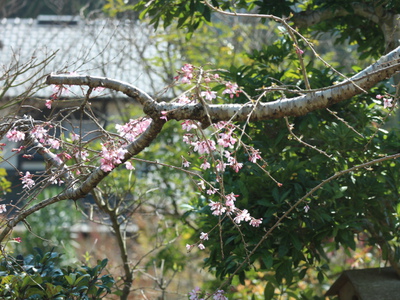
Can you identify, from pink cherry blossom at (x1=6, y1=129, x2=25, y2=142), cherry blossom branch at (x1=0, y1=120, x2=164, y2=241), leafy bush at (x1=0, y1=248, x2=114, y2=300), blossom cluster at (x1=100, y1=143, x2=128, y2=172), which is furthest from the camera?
leafy bush at (x1=0, y1=248, x2=114, y2=300)

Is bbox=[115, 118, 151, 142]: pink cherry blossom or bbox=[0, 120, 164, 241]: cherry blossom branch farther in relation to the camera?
bbox=[115, 118, 151, 142]: pink cherry blossom

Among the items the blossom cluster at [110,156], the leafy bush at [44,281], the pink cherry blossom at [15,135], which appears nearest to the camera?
the blossom cluster at [110,156]

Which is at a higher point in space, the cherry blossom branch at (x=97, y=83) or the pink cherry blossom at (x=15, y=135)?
the cherry blossom branch at (x=97, y=83)

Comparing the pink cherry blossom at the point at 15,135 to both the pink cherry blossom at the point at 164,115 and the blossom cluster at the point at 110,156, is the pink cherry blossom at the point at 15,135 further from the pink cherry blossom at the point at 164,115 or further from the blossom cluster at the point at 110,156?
the pink cherry blossom at the point at 164,115

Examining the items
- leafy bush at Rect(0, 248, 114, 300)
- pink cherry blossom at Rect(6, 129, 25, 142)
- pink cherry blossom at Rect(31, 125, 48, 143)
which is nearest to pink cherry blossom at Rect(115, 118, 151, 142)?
pink cherry blossom at Rect(31, 125, 48, 143)

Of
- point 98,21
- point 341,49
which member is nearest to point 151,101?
point 98,21

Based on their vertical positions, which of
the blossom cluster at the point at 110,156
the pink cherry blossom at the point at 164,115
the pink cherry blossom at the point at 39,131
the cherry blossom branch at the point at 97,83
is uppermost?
the cherry blossom branch at the point at 97,83

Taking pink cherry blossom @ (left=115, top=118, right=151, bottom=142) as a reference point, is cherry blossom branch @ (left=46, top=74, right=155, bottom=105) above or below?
above

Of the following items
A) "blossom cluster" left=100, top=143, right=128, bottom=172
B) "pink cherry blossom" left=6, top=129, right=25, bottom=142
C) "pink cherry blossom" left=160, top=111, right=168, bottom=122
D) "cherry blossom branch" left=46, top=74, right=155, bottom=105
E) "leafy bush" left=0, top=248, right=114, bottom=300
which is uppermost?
"cherry blossom branch" left=46, top=74, right=155, bottom=105

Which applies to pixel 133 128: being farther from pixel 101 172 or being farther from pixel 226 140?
pixel 226 140

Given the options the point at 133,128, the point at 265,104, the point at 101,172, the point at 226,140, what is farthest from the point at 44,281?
the point at 265,104

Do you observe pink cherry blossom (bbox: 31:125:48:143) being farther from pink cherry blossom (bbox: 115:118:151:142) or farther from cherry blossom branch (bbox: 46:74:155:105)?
pink cherry blossom (bbox: 115:118:151:142)

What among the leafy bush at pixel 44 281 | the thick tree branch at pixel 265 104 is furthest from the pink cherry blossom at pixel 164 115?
the leafy bush at pixel 44 281

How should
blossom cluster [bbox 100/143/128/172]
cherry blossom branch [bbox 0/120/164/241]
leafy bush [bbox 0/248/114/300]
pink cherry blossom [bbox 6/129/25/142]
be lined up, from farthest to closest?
leafy bush [bbox 0/248/114/300] < pink cherry blossom [bbox 6/129/25/142] < cherry blossom branch [bbox 0/120/164/241] < blossom cluster [bbox 100/143/128/172]
